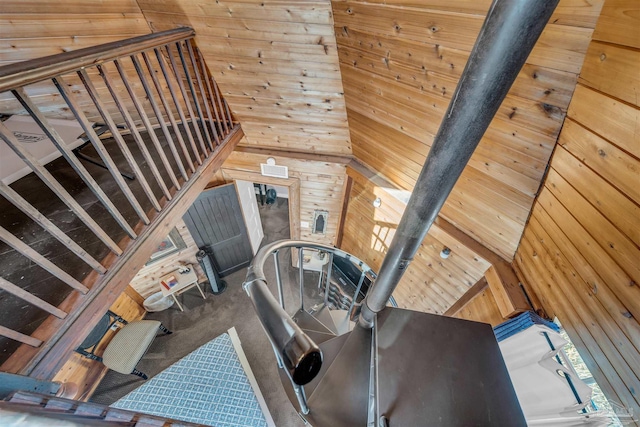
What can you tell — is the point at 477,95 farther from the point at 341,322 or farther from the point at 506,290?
the point at 341,322

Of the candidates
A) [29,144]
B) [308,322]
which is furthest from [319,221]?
[29,144]

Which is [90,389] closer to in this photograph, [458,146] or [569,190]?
[458,146]

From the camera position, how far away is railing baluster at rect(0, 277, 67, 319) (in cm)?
88

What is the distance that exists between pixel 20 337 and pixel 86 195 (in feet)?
3.31

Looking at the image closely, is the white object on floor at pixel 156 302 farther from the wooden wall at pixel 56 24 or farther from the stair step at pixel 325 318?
the wooden wall at pixel 56 24

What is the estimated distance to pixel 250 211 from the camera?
4371mm

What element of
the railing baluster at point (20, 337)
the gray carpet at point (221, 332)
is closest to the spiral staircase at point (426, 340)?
the railing baluster at point (20, 337)

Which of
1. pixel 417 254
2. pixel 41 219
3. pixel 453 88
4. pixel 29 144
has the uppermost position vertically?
pixel 417 254

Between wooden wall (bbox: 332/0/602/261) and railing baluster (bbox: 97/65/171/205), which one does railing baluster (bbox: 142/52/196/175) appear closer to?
railing baluster (bbox: 97/65/171/205)

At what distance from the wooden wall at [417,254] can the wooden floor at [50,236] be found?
2.11m

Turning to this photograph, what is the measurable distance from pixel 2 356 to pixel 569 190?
2.68 m

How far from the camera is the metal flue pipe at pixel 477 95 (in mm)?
456

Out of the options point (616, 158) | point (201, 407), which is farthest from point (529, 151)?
point (201, 407)

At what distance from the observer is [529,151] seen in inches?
51.8
